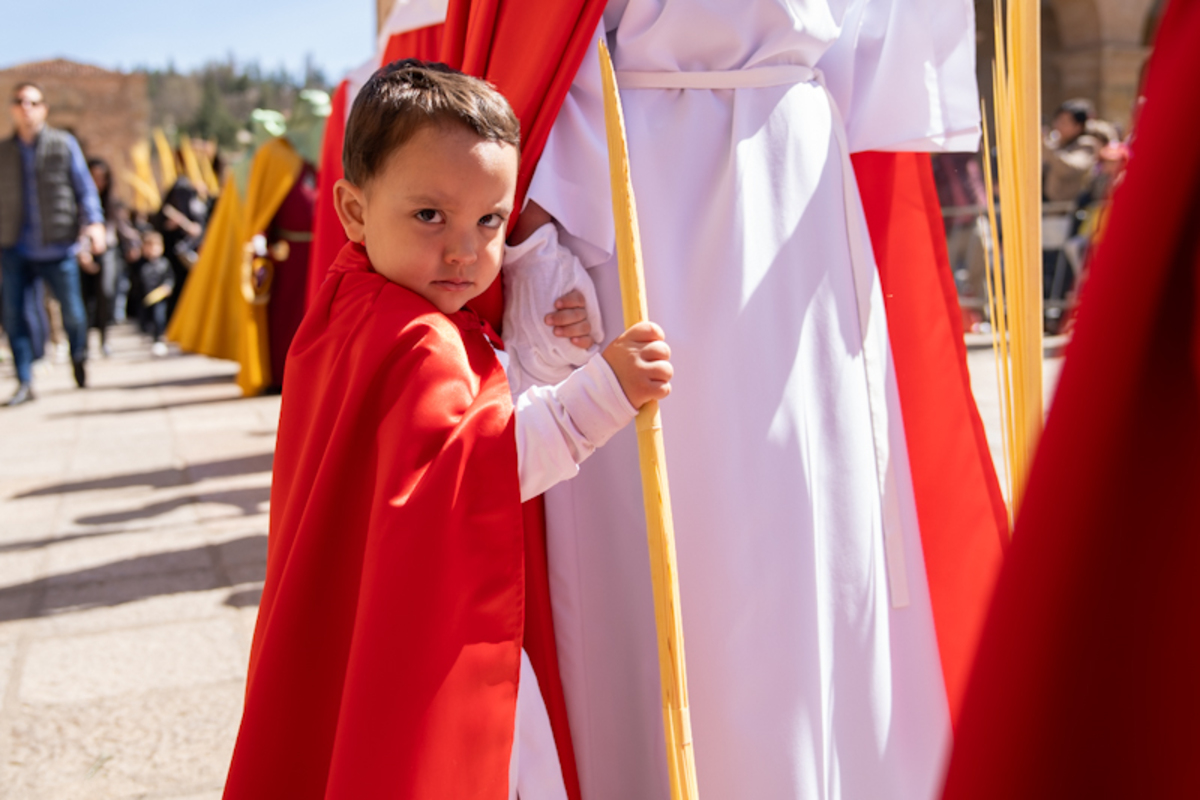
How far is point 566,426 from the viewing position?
1441 millimetres

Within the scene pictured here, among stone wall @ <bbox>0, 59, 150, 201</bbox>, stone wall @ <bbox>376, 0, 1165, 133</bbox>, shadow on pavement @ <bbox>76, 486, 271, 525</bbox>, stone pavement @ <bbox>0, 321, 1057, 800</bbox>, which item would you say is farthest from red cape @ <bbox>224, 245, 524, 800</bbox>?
stone wall @ <bbox>0, 59, 150, 201</bbox>

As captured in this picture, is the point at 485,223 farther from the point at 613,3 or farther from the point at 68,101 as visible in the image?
the point at 68,101

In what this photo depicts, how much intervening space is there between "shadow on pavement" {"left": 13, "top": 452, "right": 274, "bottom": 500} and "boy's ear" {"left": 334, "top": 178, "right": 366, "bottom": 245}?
14.1 feet

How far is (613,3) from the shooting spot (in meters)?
1.67

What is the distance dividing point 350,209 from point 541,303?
0.28 m

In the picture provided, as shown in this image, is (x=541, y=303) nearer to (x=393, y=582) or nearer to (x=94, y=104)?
(x=393, y=582)

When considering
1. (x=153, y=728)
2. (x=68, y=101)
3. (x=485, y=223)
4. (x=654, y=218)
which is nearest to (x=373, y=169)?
(x=485, y=223)

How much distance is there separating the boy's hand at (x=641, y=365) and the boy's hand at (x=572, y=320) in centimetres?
22

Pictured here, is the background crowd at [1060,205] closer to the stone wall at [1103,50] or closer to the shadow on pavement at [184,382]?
the stone wall at [1103,50]

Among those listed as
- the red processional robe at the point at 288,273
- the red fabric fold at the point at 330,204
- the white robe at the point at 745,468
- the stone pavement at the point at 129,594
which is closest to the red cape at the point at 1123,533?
the white robe at the point at 745,468

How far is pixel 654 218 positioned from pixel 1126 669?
1169mm

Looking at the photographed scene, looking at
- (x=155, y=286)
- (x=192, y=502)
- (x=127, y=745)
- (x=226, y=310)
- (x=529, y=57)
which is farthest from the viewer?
(x=155, y=286)

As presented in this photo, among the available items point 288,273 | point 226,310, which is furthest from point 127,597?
point 226,310

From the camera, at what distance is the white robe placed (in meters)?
1.65
